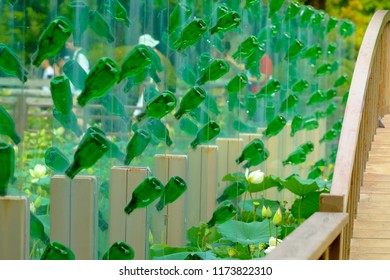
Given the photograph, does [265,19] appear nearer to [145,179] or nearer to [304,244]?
[145,179]

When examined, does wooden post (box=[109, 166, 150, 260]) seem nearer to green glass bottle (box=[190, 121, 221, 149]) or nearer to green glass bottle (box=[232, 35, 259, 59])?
green glass bottle (box=[190, 121, 221, 149])

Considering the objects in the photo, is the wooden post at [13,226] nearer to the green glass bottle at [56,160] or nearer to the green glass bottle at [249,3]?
the green glass bottle at [56,160]

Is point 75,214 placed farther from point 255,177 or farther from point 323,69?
point 323,69

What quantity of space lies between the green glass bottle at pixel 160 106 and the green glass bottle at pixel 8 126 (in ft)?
3.65

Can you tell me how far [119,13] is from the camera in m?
4.89

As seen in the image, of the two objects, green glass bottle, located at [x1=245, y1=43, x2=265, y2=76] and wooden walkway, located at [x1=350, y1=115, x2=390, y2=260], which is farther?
green glass bottle, located at [x1=245, y1=43, x2=265, y2=76]

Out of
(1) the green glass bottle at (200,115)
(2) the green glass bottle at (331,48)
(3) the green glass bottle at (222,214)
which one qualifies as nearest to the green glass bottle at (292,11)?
(2) the green glass bottle at (331,48)

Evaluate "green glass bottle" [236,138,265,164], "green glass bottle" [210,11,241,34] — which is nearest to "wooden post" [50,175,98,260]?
"green glass bottle" [210,11,241,34]

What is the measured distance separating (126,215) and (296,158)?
3.93 meters

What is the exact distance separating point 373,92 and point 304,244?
404 centimetres

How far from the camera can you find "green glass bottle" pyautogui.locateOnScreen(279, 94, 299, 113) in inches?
335

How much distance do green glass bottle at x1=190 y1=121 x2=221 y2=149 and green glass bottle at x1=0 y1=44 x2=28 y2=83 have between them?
2.23m

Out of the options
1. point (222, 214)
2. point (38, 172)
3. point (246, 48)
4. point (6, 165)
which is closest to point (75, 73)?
point (38, 172)

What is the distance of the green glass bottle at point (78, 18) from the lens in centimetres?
447
